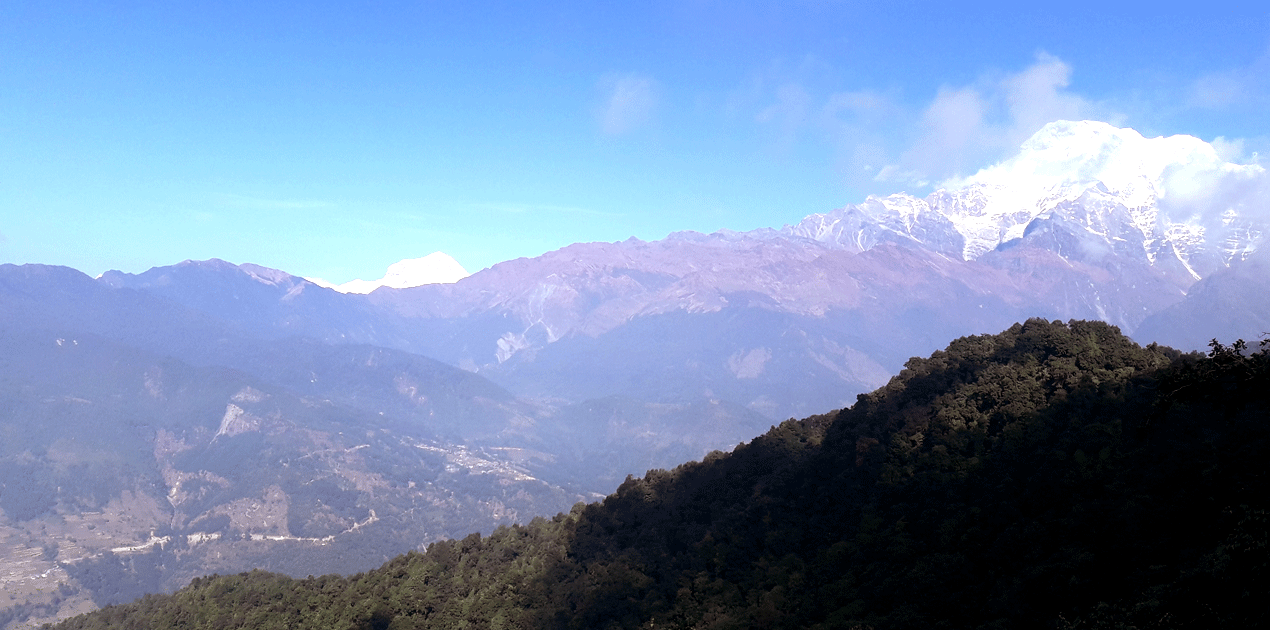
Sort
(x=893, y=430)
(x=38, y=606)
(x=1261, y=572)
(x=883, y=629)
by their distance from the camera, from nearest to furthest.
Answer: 1. (x=1261, y=572)
2. (x=883, y=629)
3. (x=893, y=430)
4. (x=38, y=606)

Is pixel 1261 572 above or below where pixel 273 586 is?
above

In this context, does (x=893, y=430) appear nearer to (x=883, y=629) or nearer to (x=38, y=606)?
(x=883, y=629)

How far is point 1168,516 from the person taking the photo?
39.0 meters

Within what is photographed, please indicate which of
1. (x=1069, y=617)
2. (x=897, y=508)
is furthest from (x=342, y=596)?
(x=1069, y=617)

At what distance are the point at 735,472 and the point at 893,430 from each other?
54.3 feet

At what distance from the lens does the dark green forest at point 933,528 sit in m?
37.8

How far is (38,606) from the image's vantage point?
19238 centimetres

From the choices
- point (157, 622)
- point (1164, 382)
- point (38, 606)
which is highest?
point (1164, 382)

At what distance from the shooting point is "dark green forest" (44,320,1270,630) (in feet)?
124

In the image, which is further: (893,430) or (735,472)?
(735,472)

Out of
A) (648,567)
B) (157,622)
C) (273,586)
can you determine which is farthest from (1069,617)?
(157,622)

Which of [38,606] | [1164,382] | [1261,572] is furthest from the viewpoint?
[38,606]

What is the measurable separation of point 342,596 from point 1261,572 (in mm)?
69908

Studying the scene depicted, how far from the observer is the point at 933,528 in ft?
168
